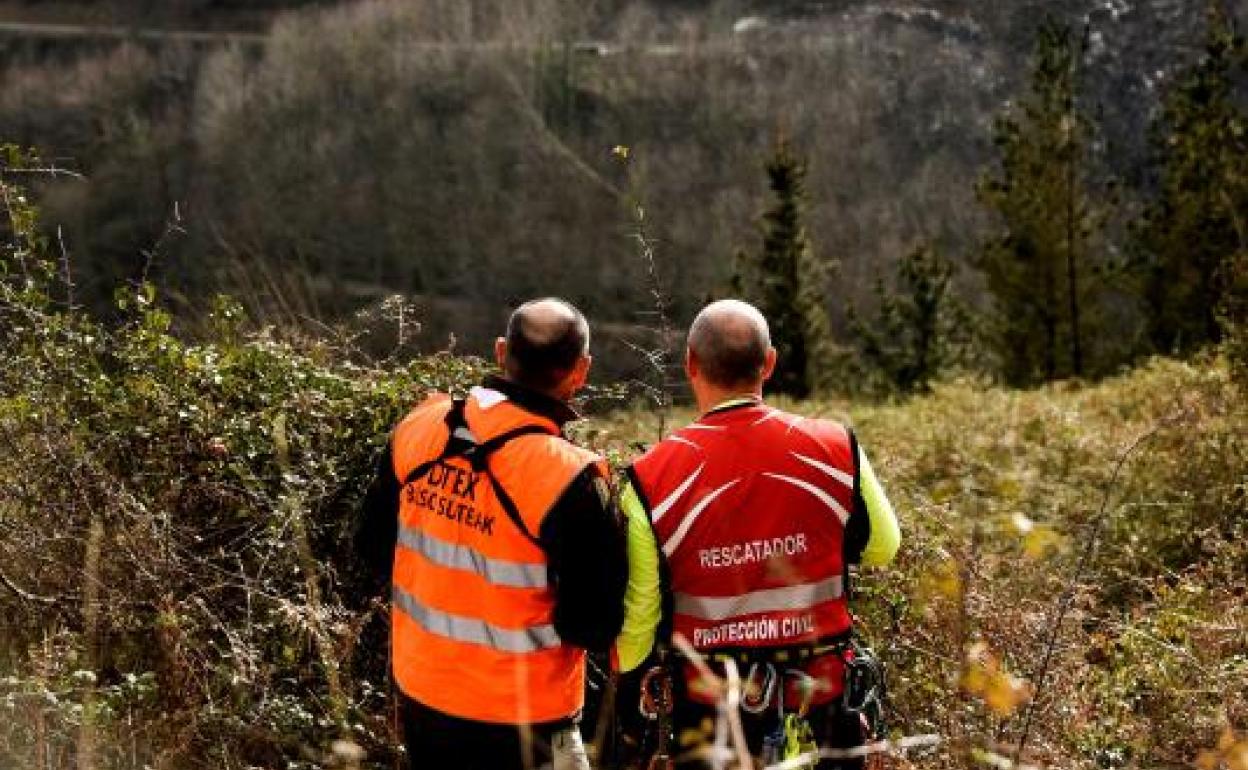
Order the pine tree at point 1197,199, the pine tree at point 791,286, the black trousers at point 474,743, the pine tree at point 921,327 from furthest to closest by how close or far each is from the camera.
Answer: the pine tree at point 791,286 < the pine tree at point 921,327 < the pine tree at point 1197,199 < the black trousers at point 474,743

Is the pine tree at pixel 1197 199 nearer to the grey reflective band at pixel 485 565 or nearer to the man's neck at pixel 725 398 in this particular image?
the man's neck at pixel 725 398

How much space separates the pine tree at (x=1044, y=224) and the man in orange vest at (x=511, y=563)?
791 inches

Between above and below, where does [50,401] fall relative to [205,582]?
above

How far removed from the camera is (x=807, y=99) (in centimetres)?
8562

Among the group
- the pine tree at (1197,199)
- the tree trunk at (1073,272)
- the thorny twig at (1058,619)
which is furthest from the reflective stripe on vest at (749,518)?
the tree trunk at (1073,272)

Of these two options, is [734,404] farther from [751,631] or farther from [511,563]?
[511,563]

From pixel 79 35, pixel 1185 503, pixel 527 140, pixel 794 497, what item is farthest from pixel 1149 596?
pixel 79 35

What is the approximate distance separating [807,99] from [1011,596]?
82643 mm

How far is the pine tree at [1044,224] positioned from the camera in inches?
912

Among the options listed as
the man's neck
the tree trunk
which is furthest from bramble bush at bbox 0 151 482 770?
the tree trunk

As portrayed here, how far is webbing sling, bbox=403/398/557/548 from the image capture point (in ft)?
10.9

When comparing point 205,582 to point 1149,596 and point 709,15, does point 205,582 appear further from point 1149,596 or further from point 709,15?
point 709,15

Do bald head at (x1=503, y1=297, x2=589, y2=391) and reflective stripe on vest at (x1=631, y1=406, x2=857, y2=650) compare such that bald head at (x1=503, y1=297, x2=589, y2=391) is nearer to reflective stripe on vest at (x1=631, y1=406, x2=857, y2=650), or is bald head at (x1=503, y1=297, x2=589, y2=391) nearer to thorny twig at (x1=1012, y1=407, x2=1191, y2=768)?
reflective stripe on vest at (x1=631, y1=406, x2=857, y2=650)

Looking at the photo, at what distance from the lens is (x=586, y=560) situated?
334 centimetres
